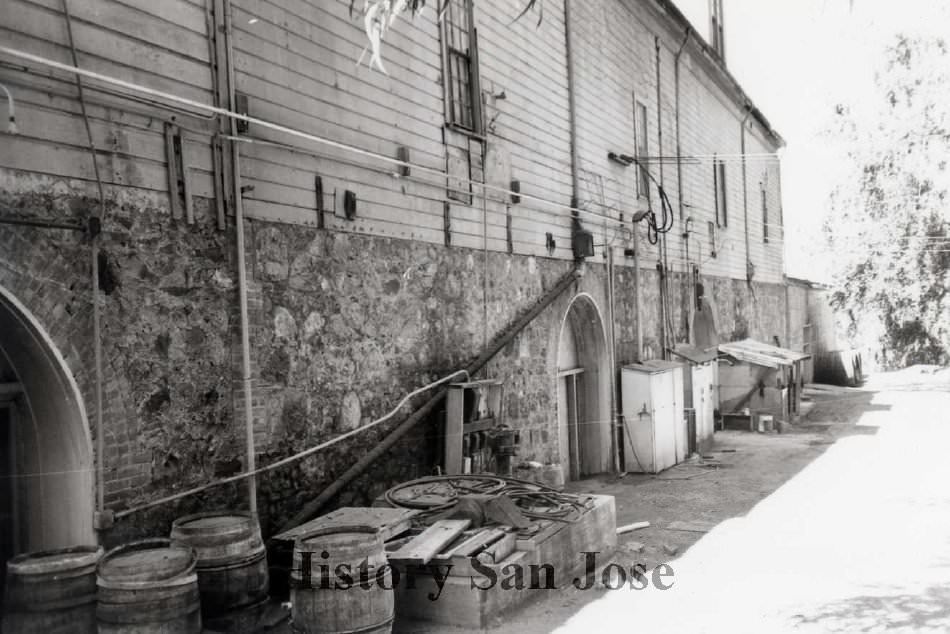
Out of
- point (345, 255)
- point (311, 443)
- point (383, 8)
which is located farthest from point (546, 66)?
A: point (383, 8)

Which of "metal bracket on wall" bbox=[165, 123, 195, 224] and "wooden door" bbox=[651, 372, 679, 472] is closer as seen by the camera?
"metal bracket on wall" bbox=[165, 123, 195, 224]

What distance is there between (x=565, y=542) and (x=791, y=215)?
32034 mm

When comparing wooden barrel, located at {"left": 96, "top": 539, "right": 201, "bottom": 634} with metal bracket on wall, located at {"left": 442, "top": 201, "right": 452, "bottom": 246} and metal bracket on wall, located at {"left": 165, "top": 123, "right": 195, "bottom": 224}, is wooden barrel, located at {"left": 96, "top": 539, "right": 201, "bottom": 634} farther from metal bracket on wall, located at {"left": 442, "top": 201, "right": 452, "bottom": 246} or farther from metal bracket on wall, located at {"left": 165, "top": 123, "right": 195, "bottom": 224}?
metal bracket on wall, located at {"left": 442, "top": 201, "right": 452, "bottom": 246}

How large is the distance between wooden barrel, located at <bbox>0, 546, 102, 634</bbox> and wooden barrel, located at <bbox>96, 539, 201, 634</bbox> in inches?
4.8

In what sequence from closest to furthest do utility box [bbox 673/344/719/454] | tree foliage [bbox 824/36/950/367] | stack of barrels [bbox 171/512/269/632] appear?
stack of barrels [bbox 171/512/269/632]
utility box [bbox 673/344/719/454]
tree foliage [bbox 824/36/950/367]

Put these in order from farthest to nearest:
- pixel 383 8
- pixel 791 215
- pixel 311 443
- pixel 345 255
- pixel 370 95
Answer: pixel 791 215, pixel 370 95, pixel 345 255, pixel 311 443, pixel 383 8

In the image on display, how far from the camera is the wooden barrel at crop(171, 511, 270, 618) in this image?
5.00 m

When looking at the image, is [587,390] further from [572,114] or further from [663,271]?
[572,114]

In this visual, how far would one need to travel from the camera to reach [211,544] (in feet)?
16.5

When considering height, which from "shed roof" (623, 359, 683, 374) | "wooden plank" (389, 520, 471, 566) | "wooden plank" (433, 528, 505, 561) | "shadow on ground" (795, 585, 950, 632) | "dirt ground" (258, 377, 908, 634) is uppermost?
"shed roof" (623, 359, 683, 374)

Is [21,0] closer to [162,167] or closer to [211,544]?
[162,167]

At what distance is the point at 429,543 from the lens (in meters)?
6.04

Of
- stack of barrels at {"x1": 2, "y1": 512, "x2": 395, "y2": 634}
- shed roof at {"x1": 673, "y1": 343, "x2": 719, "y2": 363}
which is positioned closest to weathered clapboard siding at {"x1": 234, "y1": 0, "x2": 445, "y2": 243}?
stack of barrels at {"x1": 2, "y1": 512, "x2": 395, "y2": 634}

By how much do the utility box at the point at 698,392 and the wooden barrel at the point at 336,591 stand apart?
10267 mm
